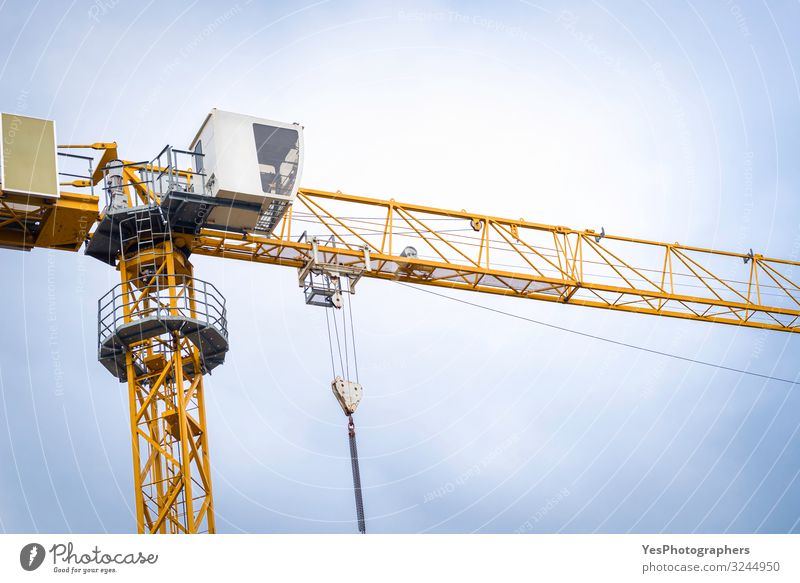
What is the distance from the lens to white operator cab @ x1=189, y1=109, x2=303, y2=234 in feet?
151

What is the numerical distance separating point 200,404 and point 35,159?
31.2 feet

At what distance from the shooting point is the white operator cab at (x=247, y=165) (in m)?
45.9

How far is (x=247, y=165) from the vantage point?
46281mm

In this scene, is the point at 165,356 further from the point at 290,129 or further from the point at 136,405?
the point at 290,129

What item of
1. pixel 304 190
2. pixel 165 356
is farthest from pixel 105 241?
pixel 304 190

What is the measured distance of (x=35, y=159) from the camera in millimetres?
44219
